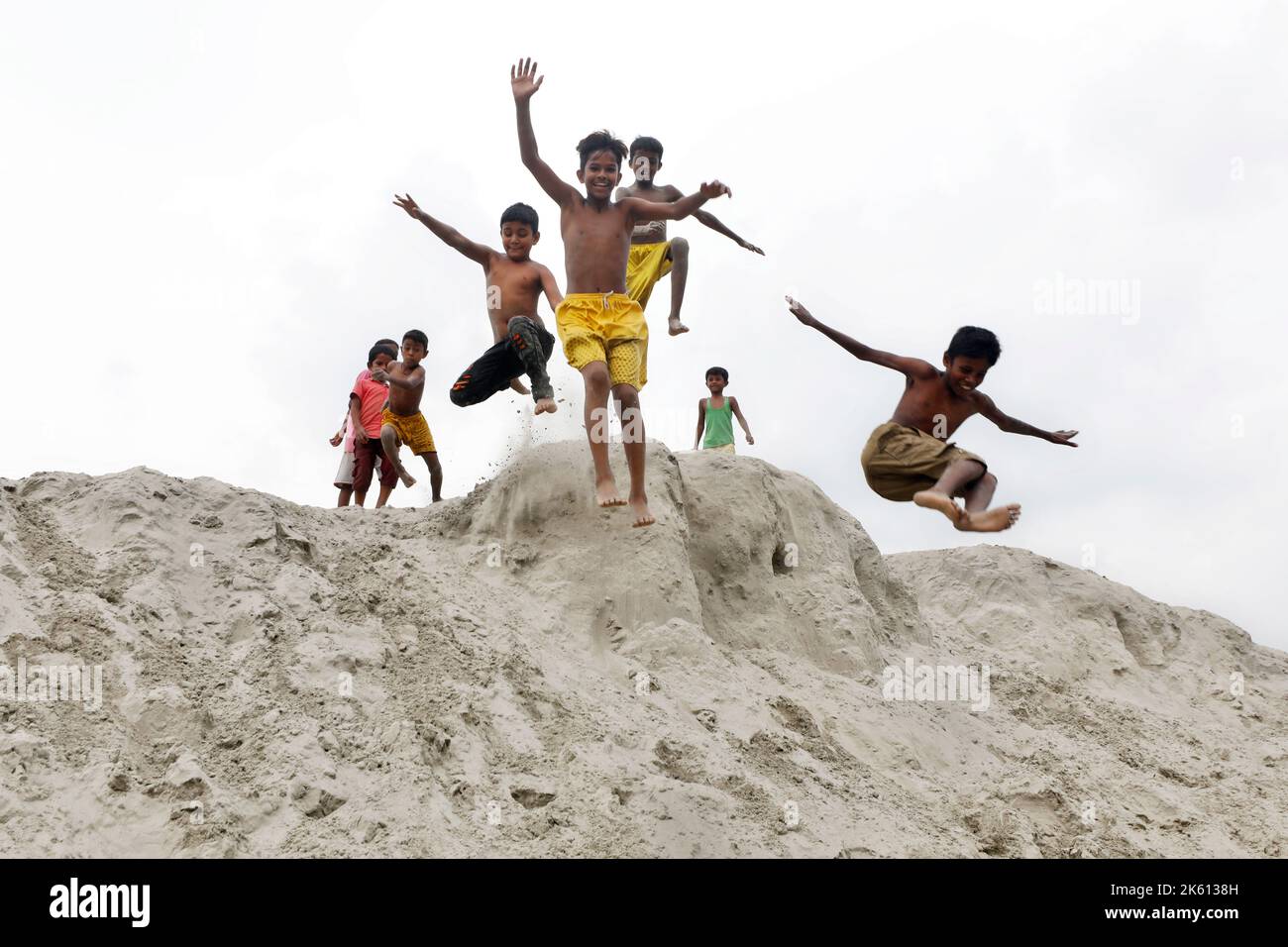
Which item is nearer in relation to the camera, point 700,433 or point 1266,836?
point 1266,836

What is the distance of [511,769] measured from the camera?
4.82 meters

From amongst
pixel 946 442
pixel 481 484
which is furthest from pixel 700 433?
pixel 946 442

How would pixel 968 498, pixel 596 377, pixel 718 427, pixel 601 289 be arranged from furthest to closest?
1. pixel 718 427
2. pixel 601 289
3. pixel 596 377
4. pixel 968 498

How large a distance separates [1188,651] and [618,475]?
19.4 feet

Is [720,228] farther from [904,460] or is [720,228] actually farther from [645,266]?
[904,460]

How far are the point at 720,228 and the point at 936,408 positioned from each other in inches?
86.5

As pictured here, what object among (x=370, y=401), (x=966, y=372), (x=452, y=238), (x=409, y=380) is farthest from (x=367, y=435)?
(x=966, y=372)

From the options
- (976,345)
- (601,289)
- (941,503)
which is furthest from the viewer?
(601,289)

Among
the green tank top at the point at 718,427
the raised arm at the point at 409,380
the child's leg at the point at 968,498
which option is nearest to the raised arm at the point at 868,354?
the child's leg at the point at 968,498

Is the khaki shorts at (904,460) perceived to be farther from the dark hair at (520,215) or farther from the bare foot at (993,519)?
the dark hair at (520,215)

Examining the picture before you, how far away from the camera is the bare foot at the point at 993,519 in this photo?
5.26 m

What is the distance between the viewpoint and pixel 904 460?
19.2ft
